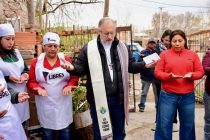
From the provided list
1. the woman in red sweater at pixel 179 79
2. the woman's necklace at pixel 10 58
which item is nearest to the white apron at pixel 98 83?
the woman in red sweater at pixel 179 79

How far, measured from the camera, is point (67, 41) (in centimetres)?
860

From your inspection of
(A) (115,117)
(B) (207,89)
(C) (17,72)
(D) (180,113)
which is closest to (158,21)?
(B) (207,89)

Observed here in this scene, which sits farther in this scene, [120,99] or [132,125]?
[132,125]

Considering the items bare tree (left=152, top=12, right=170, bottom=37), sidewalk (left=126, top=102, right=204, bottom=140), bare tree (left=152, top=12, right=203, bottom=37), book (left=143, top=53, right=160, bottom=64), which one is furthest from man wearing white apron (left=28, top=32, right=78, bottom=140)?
bare tree (left=152, top=12, right=203, bottom=37)

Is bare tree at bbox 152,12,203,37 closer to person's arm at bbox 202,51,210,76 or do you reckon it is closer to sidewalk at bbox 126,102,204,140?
sidewalk at bbox 126,102,204,140

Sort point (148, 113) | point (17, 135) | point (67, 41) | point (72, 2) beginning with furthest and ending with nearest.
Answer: point (72, 2) < point (67, 41) < point (148, 113) < point (17, 135)

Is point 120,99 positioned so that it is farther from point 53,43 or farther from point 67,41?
point 67,41

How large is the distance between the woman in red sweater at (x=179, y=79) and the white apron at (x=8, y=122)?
6.24 feet

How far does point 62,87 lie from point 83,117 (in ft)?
2.60

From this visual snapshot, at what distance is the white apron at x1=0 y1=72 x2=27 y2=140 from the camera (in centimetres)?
308

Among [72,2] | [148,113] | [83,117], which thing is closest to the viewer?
[83,117]

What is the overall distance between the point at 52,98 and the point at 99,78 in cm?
62

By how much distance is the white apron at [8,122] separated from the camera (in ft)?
10.1

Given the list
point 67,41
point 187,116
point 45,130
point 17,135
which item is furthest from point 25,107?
point 67,41
